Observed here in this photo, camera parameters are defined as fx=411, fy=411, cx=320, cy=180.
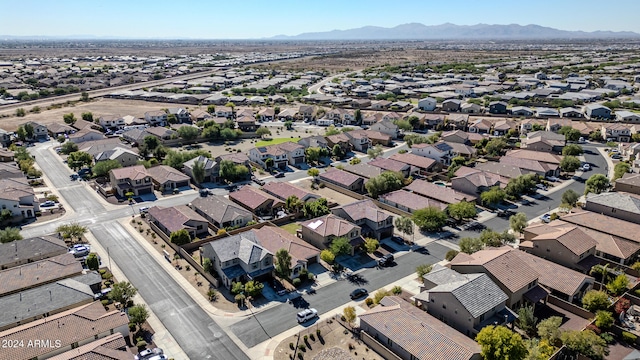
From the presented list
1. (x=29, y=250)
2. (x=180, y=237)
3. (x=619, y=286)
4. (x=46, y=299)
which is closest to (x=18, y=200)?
(x=29, y=250)

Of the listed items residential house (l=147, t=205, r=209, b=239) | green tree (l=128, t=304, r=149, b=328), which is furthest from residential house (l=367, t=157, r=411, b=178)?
green tree (l=128, t=304, r=149, b=328)

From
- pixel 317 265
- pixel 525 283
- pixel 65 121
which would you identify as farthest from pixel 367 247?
pixel 65 121

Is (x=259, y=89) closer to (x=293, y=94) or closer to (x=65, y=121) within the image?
(x=293, y=94)

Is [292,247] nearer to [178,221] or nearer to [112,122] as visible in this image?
[178,221]

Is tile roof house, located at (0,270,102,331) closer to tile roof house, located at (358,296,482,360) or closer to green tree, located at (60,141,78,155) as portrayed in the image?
tile roof house, located at (358,296,482,360)

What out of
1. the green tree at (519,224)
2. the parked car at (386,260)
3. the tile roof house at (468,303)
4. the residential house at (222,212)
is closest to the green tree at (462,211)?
the green tree at (519,224)

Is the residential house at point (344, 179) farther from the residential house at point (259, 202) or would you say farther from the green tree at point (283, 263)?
the green tree at point (283, 263)

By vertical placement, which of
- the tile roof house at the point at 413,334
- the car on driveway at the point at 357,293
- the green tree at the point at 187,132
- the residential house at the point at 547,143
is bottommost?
the car on driveway at the point at 357,293
